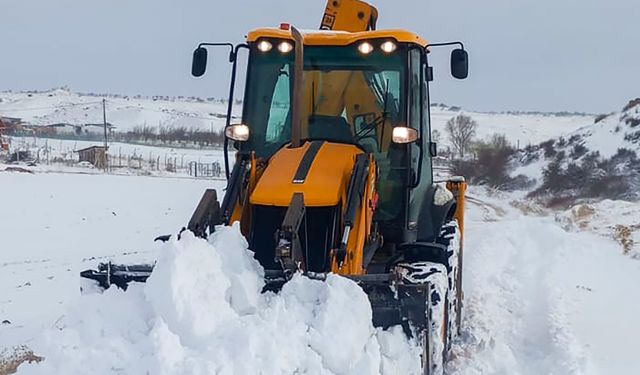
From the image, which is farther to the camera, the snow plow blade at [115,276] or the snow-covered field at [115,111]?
the snow-covered field at [115,111]

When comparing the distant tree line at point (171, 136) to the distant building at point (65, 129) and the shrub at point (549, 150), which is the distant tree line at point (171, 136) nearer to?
the distant building at point (65, 129)

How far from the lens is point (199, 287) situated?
150 inches

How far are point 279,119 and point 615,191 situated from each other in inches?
974

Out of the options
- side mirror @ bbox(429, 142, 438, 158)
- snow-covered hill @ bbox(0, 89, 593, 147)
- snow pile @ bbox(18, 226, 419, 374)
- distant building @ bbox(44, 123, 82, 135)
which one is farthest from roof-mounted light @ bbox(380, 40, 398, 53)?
distant building @ bbox(44, 123, 82, 135)

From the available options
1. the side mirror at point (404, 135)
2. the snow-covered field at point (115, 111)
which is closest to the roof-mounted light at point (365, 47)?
the side mirror at point (404, 135)

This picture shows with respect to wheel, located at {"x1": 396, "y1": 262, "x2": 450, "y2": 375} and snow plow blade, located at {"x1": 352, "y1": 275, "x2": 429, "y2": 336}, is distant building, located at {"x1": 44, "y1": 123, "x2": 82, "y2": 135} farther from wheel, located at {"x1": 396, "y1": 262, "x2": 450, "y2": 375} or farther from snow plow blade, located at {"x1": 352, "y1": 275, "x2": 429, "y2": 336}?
snow plow blade, located at {"x1": 352, "y1": 275, "x2": 429, "y2": 336}

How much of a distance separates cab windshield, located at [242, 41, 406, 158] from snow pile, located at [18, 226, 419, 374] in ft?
5.89

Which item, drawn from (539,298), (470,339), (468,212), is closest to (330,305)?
(470,339)

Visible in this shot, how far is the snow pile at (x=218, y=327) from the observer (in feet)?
11.3

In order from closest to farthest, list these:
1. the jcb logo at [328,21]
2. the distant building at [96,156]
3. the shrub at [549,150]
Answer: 1. the jcb logo at [328,21]
2. the shrub at [549,150]
3. the distant building at [96,156]

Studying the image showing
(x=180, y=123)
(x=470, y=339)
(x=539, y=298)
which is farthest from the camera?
(x=180, y=123)

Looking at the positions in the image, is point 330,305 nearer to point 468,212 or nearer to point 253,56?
point 253,56

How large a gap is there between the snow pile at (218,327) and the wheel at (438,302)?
304 mm

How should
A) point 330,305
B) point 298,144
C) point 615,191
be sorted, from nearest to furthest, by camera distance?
point 330,305 → point 298,144 → point 615,191
